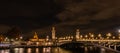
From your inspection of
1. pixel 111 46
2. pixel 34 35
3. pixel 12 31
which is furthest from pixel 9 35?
pixel 111 46

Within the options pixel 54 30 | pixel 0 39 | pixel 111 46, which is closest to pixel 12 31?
pixel 0 39

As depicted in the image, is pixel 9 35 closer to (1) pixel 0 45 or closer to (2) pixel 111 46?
(1) pixel 0 45

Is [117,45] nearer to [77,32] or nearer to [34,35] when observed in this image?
[77,32]

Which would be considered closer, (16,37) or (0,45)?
(0,45)

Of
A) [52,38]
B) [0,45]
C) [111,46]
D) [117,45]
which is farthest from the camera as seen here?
[52,38]

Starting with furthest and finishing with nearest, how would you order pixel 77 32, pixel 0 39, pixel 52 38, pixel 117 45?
pixel 52 38 < pixel 77 32 < pixel 0 39 < pixel 117 45

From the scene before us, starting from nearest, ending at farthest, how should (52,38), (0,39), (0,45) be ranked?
(0,45) < (0,39) < (52,38)

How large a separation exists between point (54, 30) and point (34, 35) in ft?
39.0

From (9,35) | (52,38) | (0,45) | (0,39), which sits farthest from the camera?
(52,38)

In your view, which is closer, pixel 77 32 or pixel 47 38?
pixel 77 32

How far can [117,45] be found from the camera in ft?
211

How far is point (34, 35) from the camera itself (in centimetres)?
18000

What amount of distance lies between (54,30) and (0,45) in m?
66.7

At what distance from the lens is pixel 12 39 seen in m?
142
